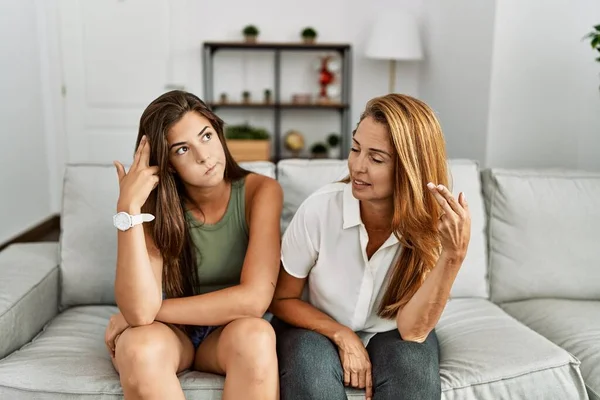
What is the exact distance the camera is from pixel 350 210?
1474mm

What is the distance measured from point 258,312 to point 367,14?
3.43 m

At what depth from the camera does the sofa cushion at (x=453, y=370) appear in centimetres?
138

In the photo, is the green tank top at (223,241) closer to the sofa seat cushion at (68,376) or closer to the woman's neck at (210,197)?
the woman's neck at (210,197)

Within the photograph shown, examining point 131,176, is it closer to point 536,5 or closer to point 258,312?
point 258,312

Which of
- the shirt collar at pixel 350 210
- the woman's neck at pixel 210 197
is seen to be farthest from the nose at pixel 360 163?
the woman's neck at pixel 210 197

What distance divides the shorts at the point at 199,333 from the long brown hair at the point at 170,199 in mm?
98

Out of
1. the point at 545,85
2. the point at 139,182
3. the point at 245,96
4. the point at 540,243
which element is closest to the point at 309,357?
the point at 139,182

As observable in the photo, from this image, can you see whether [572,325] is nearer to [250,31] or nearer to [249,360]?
[249,360]

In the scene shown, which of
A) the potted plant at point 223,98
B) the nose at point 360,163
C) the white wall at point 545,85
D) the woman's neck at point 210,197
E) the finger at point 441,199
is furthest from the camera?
the potted plant at point 223,98

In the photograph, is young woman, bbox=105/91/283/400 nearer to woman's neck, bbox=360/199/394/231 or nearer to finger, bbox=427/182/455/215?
A: woman's neck, bbox=360/199/394/231

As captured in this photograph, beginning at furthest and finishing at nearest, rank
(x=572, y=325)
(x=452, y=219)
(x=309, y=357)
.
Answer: (x=572, y=325) → (x=309, y=357) → (x=452, y=219)

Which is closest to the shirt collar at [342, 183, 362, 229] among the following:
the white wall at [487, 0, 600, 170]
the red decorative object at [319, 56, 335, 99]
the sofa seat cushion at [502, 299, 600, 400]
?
the sofa seat cushion at [502, 299, 600, 400]

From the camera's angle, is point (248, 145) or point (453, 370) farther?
point (248, 145)

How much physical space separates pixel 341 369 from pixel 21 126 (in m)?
3.05
